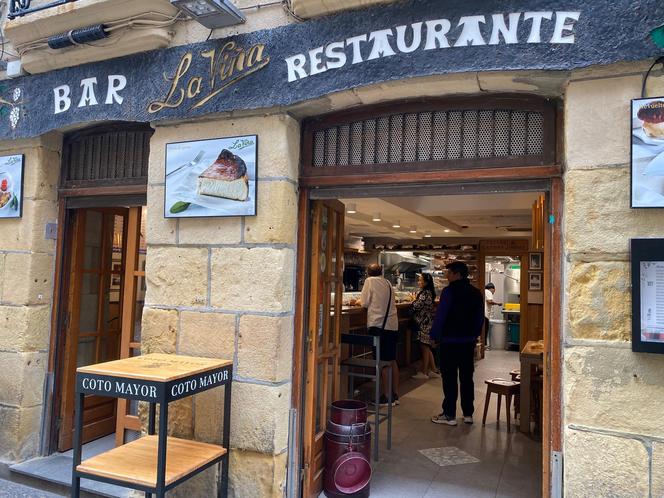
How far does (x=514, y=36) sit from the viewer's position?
2555 mm

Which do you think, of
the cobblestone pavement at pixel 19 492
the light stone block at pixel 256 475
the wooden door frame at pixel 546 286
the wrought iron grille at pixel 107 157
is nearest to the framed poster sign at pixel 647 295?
the wooden door frame at pixel 546 286

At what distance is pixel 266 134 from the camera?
316cm

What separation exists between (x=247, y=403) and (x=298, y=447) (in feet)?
1.49

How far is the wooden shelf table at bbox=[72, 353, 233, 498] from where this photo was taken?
2.44 meters

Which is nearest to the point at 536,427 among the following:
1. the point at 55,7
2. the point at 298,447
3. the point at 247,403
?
the point at 298,447

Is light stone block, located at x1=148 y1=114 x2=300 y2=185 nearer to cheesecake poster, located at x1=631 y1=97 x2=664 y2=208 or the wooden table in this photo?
cheesecake poster, located at x1=631 y1=97 x2=664 y2=208

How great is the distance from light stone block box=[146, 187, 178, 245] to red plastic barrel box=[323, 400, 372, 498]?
1625 mm

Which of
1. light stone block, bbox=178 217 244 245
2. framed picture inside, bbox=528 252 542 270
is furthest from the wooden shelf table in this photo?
framed picture inside, bbox=528 252 542 270

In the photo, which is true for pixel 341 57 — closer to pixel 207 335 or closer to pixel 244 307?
pixel 244 307

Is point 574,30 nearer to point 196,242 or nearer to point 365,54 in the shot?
point 365,54

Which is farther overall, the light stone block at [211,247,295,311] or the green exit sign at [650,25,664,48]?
the light stone block at [211,247,295,311]

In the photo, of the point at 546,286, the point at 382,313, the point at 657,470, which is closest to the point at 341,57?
the point at 546,286

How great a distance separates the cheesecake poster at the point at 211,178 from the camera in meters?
3.16

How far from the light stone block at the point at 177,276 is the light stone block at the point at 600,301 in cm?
212
